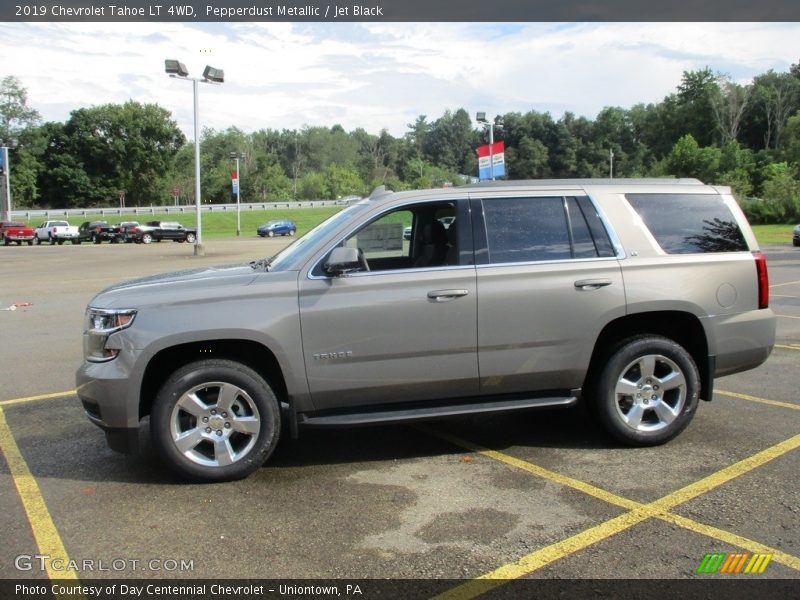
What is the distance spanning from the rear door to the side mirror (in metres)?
0.87

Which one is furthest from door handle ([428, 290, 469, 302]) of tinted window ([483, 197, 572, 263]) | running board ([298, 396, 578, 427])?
running board ([298, 396, 578, 427])

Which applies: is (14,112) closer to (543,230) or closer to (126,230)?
(126,230)

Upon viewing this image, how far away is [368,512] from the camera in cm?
403

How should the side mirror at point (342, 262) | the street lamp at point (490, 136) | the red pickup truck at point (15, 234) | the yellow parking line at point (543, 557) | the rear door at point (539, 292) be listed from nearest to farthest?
the yellow parking line at point (543, 557) → the side mirror at point (342, 262) → the rear door at point (539, 292) → the street lamp at point (490, 136) → the red pickup truck at point (15, 234)

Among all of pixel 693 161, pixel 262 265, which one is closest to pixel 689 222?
pixel 262 265

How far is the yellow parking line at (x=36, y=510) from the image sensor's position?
3533 mm

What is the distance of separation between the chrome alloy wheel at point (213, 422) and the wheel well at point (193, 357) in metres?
0.24

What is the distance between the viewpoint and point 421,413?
4629 millimetres

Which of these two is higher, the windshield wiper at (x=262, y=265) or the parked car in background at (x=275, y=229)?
the parked car in background at (x=275, y=229)

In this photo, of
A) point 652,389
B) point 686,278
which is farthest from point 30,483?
point 686,278

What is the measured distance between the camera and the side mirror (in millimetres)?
4461

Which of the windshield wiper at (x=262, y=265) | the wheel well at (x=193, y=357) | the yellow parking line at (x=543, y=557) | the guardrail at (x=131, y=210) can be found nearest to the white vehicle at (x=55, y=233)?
the guardrail at (x=131, y=210)

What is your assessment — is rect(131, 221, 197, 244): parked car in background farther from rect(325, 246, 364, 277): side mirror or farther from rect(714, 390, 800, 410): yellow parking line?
rect(325, 246, 364, 277): side mirror

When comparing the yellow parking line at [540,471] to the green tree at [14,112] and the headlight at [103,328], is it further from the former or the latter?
the green tree at [14,112]
